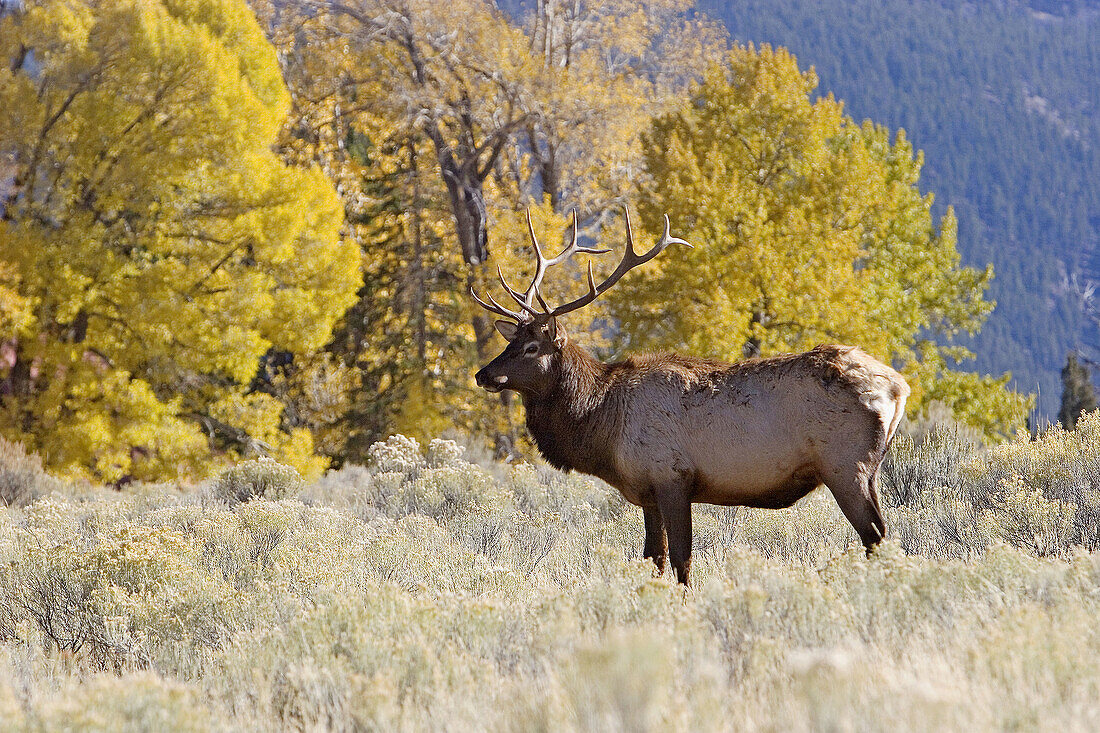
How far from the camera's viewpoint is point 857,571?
16.3ft

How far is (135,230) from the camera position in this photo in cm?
1858

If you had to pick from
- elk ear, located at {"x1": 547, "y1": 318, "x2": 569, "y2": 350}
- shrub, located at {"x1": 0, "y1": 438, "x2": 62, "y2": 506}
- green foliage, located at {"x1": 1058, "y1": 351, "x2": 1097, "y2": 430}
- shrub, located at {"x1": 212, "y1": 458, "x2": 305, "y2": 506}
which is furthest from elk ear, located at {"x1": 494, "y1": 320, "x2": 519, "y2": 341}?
green foliage, located at {"x1": 1058, "y1": 351, "x2": 1097, "y2": 430}

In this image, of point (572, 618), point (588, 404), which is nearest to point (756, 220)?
point (588, 404)

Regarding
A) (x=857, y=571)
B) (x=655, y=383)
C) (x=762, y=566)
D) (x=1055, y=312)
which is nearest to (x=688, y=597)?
(x=762, y=566)

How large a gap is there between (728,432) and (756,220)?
1387 cm

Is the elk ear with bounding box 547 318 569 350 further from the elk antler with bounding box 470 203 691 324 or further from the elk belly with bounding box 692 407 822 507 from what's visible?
the elk belly with bounding box 692 407 822 507

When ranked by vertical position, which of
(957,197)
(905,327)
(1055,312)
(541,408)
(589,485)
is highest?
(957,197)

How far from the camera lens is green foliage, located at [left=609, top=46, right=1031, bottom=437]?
1894cm

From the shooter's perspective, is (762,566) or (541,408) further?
(541,408)

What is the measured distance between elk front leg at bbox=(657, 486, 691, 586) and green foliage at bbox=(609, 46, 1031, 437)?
39.4 ft

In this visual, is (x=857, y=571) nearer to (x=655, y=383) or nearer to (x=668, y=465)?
(x=668, y=465)

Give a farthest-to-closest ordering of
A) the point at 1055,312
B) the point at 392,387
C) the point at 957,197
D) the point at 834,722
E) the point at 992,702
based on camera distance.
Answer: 1. the point at 957,197
2. the point at 1055,312
3. the point at 392,387
4. the point at 992,702
5. the point at 834,722

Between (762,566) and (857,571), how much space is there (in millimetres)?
429

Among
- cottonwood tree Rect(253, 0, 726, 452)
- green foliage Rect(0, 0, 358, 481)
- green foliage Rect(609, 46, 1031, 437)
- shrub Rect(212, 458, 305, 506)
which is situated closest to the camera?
shrub Rect(212, 458, 305, 506)
